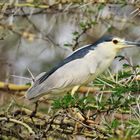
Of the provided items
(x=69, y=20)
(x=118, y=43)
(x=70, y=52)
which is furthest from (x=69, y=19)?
(x=118, y=43)

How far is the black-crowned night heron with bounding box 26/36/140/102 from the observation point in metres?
3.00

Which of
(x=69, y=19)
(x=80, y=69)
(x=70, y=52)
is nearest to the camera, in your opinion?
(x=80, y=69)

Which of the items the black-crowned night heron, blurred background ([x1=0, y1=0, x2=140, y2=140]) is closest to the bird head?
the black-crowned night heron

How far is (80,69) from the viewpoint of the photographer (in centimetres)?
305

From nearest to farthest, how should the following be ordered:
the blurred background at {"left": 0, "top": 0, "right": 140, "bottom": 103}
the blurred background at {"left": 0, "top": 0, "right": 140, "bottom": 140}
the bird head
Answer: the blurred background at {"left": 0, "top": 0, "right": 140, "bottom": 140} < the bird head < the blurred background at {"left": 0, "top": 0, "right": 140, "bottom": 103}

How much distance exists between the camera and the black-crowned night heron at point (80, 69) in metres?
3.00

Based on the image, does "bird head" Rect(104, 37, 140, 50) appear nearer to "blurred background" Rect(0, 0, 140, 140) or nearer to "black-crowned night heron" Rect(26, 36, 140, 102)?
"black-crowned night heron" Rect(26, 36, 140, 102)

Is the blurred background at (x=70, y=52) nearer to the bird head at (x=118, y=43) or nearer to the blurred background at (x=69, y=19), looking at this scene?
the blurred background at (x=69, y=19)

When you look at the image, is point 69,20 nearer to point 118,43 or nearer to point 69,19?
point 69,19

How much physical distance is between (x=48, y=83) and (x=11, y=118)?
46 centimetres

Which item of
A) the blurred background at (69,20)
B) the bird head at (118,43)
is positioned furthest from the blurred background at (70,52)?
the bird head at (118,43)

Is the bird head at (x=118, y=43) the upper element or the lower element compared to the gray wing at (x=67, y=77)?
upper

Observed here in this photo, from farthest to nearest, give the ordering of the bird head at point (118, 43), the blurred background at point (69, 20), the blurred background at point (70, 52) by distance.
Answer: the blurred background at point (69, 20), the bird head at point (118, 43), the blurred background at point (70, 52)

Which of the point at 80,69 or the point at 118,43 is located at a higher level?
the point at 118,43
